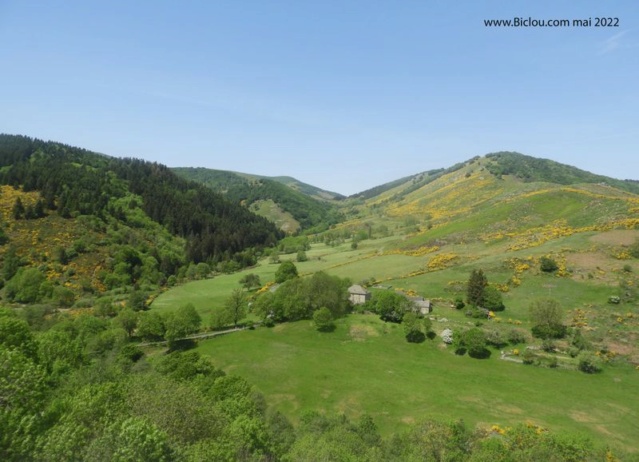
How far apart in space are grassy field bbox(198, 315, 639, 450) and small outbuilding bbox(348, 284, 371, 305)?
12.8m

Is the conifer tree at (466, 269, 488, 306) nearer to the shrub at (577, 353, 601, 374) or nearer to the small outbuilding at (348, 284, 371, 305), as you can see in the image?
the small outbuilding at (348, 284, 371, 305)

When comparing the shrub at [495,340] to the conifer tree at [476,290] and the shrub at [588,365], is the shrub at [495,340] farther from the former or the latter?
the conifer tree at [476,290]

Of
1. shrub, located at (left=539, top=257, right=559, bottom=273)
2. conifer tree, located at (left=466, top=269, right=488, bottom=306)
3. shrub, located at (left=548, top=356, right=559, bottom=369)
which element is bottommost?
shrub, located at (left=548, top=356, right=559, bottom=369)

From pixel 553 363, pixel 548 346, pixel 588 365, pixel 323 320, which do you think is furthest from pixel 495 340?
pixel 323 320

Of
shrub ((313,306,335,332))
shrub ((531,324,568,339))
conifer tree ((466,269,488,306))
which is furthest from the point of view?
conifer tree ((466,269,488,306))

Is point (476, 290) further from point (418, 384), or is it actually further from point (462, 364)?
point (418, 384)

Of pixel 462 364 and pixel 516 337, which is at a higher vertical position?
pixel 516 337

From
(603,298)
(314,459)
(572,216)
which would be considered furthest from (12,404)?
(572,216)

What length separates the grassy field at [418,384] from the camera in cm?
4838

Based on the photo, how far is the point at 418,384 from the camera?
57.5 metres

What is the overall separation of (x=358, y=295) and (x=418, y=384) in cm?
3433

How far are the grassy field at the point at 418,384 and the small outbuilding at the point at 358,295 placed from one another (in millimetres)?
12824

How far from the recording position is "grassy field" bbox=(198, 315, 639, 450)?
159ft

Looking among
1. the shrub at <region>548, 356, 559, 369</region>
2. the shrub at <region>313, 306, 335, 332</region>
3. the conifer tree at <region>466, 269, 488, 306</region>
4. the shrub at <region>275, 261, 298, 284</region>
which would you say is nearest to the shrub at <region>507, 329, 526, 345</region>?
the shrub at <region>548, 356, 559, 369</region>
